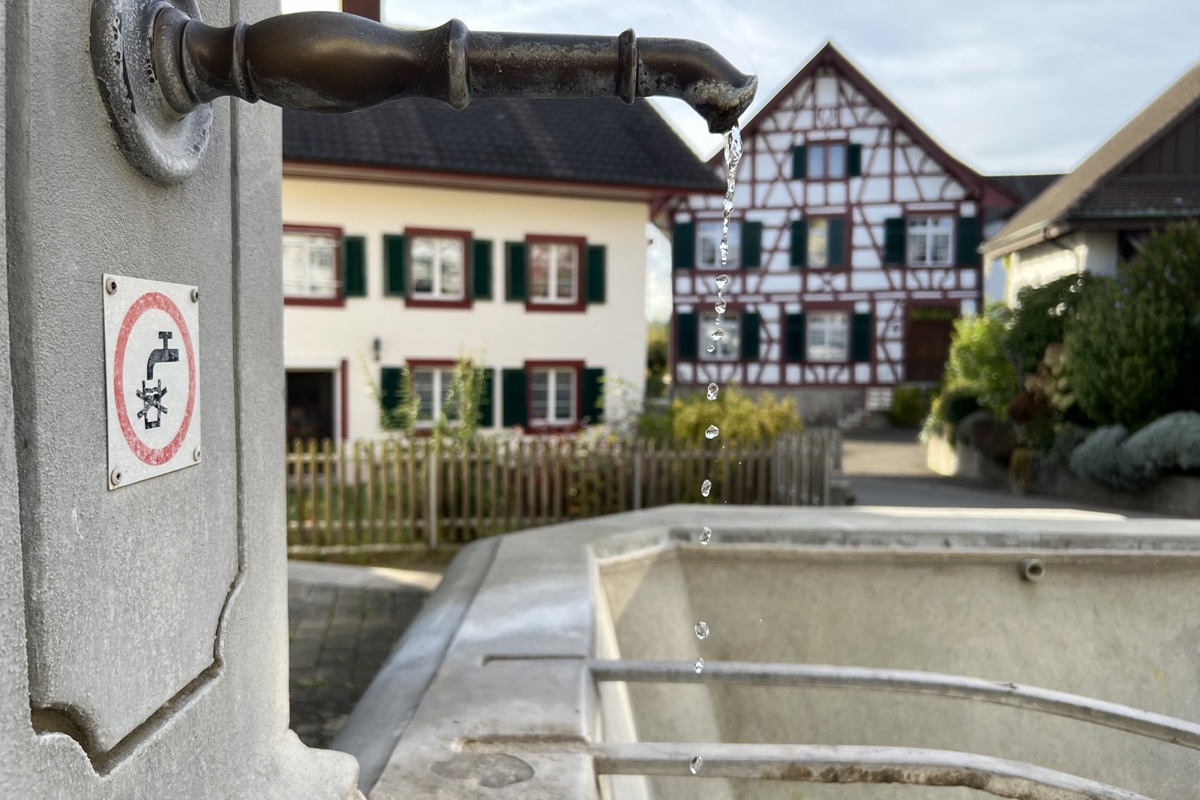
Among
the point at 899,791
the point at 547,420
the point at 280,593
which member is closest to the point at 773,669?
the point at 280,593

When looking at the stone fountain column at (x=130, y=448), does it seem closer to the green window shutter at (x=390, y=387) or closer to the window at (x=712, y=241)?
the green window shutter at (x=390, y=387)

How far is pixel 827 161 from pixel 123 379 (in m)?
25.6

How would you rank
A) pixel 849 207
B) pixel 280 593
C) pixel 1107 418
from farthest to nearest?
pixel 849 207, pixel 1107 418, pixel 280 593

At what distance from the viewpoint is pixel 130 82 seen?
3.64 feet

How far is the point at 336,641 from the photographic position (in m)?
5.54

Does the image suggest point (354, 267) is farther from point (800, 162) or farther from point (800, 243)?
point (800, 162)

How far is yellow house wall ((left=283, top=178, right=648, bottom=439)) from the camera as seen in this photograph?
1409 centimetres

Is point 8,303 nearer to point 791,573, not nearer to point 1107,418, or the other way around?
point 791,573

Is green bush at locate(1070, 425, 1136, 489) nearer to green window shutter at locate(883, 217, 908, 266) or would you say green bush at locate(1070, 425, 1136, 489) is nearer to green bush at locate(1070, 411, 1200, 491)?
green bush at locate(1070, 411, 1200, 491)

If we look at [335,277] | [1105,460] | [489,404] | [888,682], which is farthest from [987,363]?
[888,682]

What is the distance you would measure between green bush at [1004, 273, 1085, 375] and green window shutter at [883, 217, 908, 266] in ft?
26.0

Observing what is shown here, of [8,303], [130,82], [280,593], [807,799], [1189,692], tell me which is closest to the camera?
[8,303]

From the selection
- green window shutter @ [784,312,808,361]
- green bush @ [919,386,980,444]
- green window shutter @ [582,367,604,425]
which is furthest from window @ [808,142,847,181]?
green window shutter @ [582,367,604,425]

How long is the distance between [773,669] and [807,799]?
173 cm
